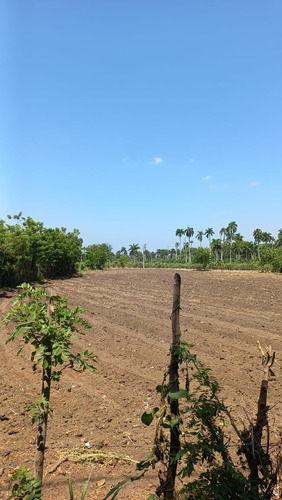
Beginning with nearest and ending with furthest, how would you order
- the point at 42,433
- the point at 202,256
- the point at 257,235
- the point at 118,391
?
1. the point at 42,433
2. the point at 118,391
3. the point at 202,256
4. the point at 257,235

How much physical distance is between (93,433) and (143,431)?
0.63m

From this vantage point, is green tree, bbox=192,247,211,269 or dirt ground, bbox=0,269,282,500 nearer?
dirt ground, bbox=0,269,282,500

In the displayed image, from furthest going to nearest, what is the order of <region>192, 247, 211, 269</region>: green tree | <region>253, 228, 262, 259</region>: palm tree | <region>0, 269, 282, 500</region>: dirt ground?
<region>253, 228, 262, 259</region>: palm tree, <region>192, 247, 211, 269</region>: green tree, <region>0, 269, 282, 500</region>: dirt ground

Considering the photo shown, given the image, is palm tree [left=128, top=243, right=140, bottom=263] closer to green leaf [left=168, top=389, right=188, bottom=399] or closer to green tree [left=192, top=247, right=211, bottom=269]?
green tree [left=192, top=247, right=211, bottom=269]

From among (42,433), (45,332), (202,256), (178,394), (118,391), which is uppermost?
(202,256)

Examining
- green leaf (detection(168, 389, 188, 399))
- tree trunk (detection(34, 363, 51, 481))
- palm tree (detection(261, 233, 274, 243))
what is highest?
palm tree (detection(261, 233, 274, 243))

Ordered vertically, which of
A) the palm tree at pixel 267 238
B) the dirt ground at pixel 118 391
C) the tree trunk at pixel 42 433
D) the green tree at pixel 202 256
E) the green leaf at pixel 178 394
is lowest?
the dirt ground at pixel 118 391

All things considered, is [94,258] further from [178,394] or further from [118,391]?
[178,394]

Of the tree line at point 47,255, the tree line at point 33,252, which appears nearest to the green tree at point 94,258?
the tree line at point 47,255

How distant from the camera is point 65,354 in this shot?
6.18 feet

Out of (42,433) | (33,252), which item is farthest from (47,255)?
(42,433)

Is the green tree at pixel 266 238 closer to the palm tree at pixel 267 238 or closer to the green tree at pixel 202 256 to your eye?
the palm tree at pixel 267 238

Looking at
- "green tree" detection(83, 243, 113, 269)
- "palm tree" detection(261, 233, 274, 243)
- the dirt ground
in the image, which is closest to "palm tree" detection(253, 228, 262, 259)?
"palm tree" detection(261, 233, 274, 243)

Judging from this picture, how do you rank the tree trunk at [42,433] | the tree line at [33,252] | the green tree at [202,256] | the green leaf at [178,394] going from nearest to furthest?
the green leaf at [178,394] < the tree trunk at [42,433] < the tree line at [33,252] < the green tree at [202,256]
